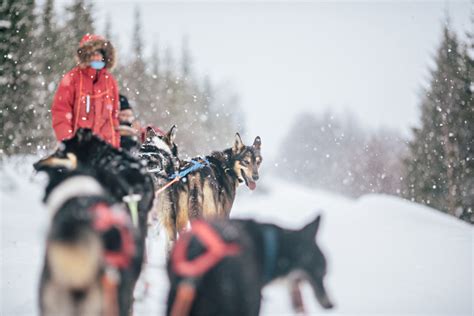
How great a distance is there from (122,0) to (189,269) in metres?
24.3

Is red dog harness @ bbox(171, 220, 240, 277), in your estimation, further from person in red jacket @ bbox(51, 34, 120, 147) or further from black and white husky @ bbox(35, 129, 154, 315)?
person in red jacket @ bbox(51, 34, 120, 147)

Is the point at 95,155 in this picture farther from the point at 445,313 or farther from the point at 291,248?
the point at 445,313

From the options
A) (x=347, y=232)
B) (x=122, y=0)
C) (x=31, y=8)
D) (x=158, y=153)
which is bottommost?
(x=347, y=232)

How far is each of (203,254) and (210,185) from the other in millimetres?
4346

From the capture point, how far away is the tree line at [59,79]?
13.5 metres

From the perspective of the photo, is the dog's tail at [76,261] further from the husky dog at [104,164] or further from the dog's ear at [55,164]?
the dog's ear at [55,164]

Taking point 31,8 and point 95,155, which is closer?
point 95,155

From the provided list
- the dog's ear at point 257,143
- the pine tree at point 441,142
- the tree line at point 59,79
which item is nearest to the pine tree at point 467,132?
the pine tree at point 441,142

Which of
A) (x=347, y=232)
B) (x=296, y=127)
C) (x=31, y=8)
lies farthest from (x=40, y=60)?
(x=296, y=127)

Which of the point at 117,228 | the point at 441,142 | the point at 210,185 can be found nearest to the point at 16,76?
the point at 210,185

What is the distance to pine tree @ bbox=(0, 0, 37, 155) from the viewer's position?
515 inches

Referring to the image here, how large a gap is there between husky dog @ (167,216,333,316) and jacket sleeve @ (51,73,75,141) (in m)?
2.27

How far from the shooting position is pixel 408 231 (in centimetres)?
892

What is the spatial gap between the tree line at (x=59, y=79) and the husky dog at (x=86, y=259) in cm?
1193
